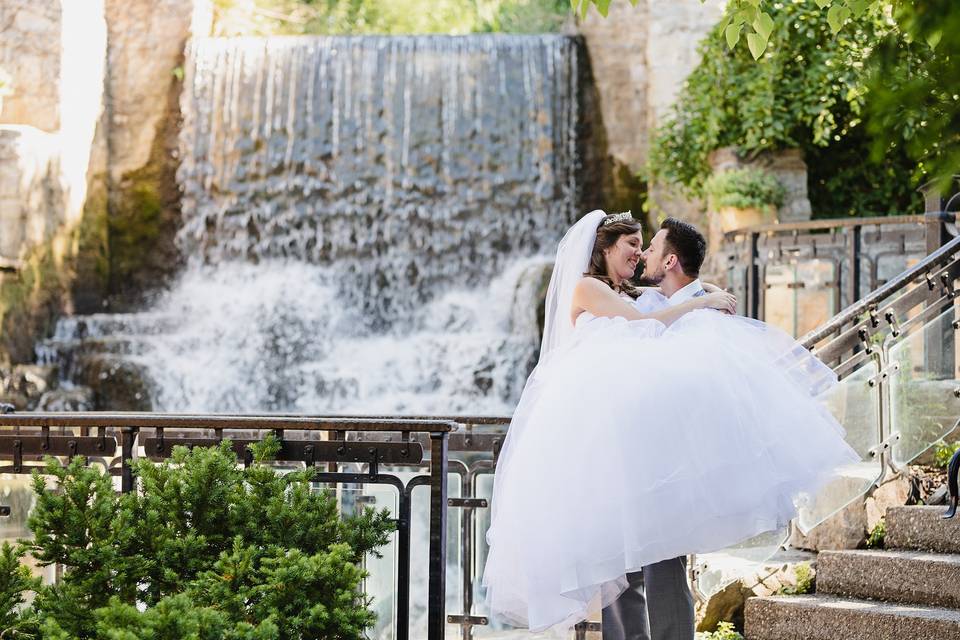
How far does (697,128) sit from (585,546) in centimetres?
942

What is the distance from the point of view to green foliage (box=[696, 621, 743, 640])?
4984mm

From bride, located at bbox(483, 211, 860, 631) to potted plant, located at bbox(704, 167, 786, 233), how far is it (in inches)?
291

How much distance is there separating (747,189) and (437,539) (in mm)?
8058

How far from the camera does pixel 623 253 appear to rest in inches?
158

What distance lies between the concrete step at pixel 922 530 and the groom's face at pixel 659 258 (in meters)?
2.05

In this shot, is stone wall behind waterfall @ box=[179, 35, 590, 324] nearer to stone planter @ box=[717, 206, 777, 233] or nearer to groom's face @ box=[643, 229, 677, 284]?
stone planter @ box=[717, 206, 777, 233]

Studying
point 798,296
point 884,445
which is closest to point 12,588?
point 884,445

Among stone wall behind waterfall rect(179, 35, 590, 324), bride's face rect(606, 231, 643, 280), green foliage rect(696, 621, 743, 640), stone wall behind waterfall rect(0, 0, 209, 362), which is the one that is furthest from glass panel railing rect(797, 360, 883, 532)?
stone wall behind waterfall rect(0, 0, 209, 362)

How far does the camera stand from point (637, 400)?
11.2ft

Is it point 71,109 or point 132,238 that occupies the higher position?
point 71,109

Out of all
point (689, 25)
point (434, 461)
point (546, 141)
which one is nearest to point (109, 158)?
point (546, 141)

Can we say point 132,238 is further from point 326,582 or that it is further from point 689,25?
point 326,582

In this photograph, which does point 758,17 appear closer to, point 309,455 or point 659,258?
point 659,258

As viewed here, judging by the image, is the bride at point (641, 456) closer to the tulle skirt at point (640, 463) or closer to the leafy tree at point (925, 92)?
the tulle skirt at point (640, 463)
